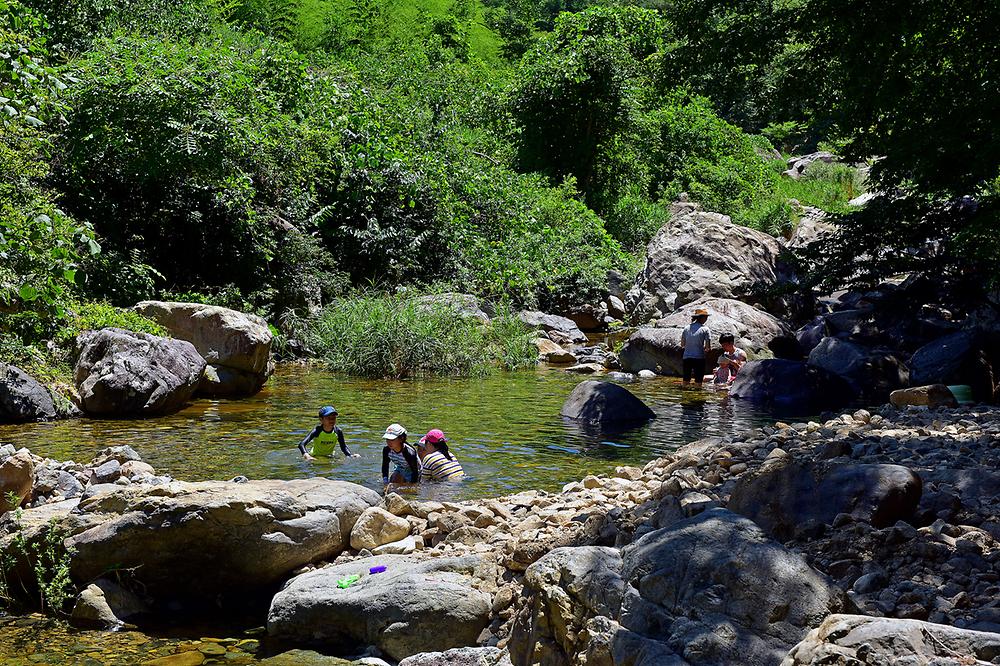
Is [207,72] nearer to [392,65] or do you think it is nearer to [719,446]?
[392,65]

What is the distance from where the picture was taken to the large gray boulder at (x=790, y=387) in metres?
13.1

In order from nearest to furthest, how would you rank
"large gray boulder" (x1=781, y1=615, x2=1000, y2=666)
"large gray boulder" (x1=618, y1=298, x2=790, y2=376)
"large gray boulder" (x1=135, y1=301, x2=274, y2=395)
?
"large gray boulder" (x1=781, y1=615, x2=1000, y2=666)
"large gray boulder" (x1=135, y1=301, x2=274, y2=395)
"large gray boulder" (x1=618, y1=298, x2=790, y2=376)

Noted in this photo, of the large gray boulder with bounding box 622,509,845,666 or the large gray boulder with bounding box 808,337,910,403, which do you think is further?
the large gray boulder with bounding box 808,337,910,403

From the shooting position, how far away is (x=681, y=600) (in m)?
3.61

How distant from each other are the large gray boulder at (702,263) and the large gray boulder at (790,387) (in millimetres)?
6016

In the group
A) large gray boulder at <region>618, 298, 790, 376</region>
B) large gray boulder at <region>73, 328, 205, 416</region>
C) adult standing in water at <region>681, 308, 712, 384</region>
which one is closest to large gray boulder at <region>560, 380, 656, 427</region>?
adult standing in water at <region>681, 308, 712, 384</region>

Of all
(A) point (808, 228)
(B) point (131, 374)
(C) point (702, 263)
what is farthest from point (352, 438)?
(A) point (808, 228)

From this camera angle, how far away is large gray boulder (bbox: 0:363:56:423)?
1077 centimetres

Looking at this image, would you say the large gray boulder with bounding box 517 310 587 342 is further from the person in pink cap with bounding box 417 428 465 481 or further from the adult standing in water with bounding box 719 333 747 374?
the person in pink cap with bounding box 417 428 465 481

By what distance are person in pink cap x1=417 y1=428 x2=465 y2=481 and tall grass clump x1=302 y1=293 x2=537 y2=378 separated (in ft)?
21.9

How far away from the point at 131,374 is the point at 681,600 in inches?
383

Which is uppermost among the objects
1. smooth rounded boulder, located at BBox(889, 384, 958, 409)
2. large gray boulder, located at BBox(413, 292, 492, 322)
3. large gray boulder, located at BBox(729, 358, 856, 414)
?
large gray boulder, located at BBox(413, 292, 492, 322)

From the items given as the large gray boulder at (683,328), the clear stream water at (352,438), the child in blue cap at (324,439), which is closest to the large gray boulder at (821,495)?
the clear stream water at (352,438)

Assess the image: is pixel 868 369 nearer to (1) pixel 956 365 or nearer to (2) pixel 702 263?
(1) pixel 956 365
